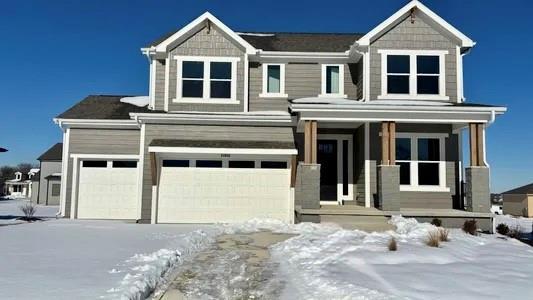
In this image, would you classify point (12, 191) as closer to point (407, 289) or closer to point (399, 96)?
point (399, 96)

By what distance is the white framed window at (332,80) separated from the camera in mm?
17109

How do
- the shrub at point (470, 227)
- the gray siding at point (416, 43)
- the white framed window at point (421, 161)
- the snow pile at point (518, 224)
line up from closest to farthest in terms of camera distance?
the shrub at point (470, 227), the snow pile at point (518, 224), the white framed window at point (421, 161), the gray siding at point (416, 43)

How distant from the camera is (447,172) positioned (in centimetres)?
1528

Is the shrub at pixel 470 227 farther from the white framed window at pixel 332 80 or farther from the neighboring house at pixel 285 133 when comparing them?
the white framed window at pixel 332 80

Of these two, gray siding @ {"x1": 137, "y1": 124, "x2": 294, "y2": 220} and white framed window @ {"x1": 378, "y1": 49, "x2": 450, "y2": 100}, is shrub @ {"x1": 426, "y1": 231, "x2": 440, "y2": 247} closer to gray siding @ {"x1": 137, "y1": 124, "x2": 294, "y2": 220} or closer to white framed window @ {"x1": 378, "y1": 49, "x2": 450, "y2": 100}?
gray siding @ {"x1": 137, "y1": 124, "x2": 294, "y2": 220}

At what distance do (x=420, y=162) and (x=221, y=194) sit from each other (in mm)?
6769

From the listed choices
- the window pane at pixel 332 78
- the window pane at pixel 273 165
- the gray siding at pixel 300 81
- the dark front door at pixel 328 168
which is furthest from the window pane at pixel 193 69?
the dark front door at pixel 328 168

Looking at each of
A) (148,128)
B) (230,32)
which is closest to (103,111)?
(148,128)

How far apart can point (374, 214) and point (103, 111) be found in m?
10.8

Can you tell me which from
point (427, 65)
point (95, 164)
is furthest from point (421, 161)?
point (95, 164)

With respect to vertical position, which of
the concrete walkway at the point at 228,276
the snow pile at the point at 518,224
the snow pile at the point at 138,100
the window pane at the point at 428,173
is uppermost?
the snow pile at the point at 138,100

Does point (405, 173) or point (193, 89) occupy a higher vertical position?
point (193, 89)

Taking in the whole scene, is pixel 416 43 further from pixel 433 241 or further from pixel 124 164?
pixel 124 164

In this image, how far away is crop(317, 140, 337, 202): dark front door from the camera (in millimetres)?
16312
